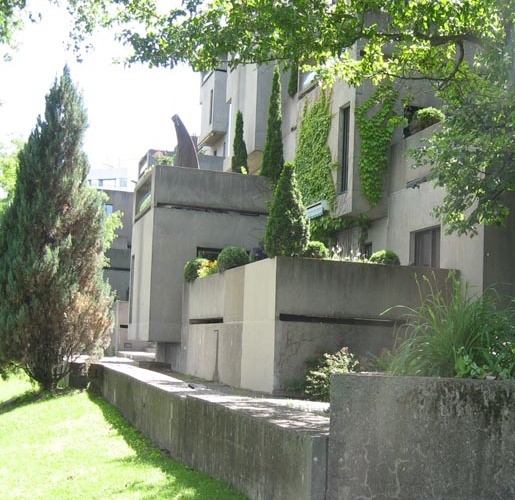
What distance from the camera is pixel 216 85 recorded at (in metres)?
34.0

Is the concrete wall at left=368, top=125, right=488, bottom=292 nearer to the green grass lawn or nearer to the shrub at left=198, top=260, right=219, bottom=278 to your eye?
the shrub at left=198, top=260, right=219, bottom=278

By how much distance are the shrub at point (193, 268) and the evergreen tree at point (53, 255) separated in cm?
296

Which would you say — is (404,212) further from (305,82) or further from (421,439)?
(421,439)

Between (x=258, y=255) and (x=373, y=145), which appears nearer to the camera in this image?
(x=258, y=255)

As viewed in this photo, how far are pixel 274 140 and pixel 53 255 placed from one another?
9.98m

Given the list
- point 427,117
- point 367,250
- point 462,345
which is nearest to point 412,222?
point 427,117

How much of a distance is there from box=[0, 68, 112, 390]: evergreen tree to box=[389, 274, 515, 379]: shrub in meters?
12.4

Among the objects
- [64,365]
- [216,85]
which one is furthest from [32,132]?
[216,85]

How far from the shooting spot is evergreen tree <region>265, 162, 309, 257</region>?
13555 mm

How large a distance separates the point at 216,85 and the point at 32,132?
57.5ft

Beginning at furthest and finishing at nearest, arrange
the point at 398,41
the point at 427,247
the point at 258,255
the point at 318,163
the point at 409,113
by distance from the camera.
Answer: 1. the point at 318,163
2. the point at 409,113
3. the point at 258,255
4. the point at 427,247
5. the point at 398,41

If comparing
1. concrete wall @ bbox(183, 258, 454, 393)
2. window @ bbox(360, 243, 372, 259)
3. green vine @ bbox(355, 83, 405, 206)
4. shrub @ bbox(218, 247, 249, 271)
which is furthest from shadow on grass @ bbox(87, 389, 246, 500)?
window @ bbox(360, 243, 372, 259)

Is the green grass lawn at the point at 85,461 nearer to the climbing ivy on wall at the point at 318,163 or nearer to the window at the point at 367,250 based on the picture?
the climbing ivy on wall at the point at 318,163

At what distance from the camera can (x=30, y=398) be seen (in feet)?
54.6
